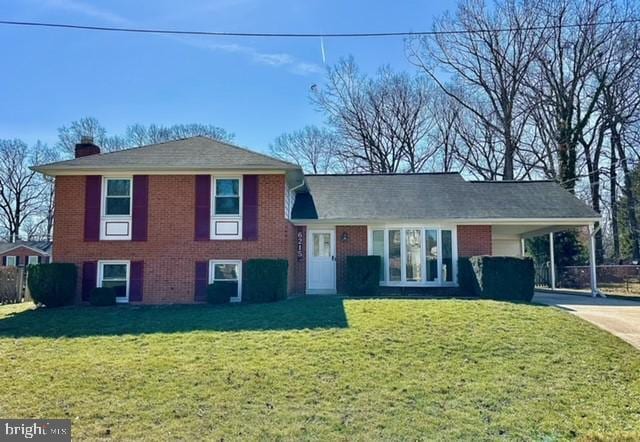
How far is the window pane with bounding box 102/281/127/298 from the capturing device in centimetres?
1378

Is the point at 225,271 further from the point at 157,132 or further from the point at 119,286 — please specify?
the point at 157,132

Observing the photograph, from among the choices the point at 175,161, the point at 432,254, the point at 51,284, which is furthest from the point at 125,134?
the point at 432,254

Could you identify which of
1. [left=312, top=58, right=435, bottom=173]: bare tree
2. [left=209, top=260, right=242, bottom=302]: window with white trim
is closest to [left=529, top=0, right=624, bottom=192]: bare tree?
[left=312, top=58, right=435, bottom=173]: bare tree

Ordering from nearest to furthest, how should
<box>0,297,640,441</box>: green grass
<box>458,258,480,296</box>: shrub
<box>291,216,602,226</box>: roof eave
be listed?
<box>0,297,640,441</box>: green grass → <box>458,258,480,296</box>: shrub → <box>291,216,602,226</box>: roof eave

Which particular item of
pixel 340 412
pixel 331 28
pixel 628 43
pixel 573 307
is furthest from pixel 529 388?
pixel 628 43

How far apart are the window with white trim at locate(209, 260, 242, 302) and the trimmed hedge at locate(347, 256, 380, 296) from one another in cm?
341

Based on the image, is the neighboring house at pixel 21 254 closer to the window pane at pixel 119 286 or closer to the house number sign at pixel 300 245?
the window pane at pixel 119 286

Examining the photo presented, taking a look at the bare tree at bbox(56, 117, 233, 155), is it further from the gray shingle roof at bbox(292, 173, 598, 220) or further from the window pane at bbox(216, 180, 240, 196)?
the window pane at bbox(216, 180, 240, 196)

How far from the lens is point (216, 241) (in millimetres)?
13930

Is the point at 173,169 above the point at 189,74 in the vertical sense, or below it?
below

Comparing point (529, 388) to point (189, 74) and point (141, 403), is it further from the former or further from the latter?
point (189, 74)

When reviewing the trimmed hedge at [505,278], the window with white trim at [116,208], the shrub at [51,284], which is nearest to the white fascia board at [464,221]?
the trimmed hedge at [505,278]

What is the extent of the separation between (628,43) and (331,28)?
20.2 metres

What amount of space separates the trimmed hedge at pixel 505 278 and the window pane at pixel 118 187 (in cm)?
1082
